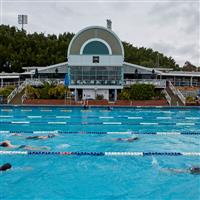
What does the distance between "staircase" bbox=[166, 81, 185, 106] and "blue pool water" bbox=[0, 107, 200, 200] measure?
9.48 meters

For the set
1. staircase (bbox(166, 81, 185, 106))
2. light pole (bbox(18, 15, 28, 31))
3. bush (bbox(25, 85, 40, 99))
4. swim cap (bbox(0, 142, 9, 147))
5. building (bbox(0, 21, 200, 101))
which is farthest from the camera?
light pole (bbox(18, 15, 28, 31))

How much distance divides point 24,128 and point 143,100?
47.9 ft

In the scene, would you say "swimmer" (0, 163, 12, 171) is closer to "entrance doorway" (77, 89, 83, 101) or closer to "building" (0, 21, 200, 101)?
"building" (0, 21, 200, 101)

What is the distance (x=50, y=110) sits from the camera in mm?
24859

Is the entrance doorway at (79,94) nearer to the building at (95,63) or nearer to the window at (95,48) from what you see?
the building at (95,63)

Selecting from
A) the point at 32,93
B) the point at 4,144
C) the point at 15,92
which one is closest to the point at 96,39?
the point at 32,93

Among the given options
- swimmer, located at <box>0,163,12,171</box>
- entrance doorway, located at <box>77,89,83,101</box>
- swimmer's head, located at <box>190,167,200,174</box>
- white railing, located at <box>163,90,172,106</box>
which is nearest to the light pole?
entrance doorway, located at <box>77,89,83,101</box>

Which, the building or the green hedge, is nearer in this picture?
the green hedge

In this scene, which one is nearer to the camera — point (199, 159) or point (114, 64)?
point (199, 159)

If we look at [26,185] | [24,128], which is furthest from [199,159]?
[24,128]

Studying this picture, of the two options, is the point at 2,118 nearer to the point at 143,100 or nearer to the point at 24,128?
the point at 24,128

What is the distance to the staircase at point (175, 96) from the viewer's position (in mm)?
28292

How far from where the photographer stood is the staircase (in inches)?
1114

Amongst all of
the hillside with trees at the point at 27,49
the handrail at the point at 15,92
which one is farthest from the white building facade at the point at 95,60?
the hillside with trees at the point at 27,49
